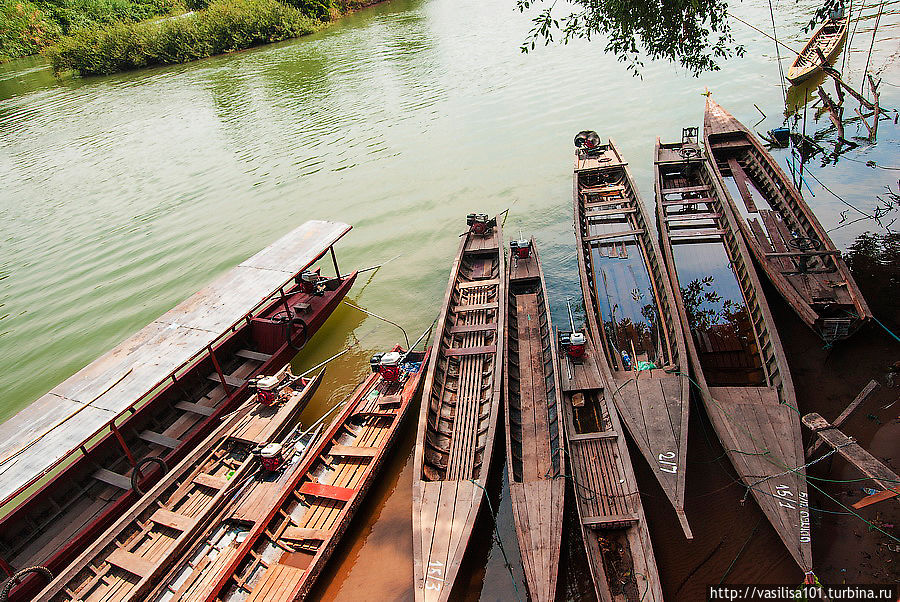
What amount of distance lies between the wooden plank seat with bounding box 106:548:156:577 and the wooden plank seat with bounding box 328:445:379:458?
3.04m

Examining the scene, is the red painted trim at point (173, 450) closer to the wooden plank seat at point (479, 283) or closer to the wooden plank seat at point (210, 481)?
the wooden plank seat at point (210, 481)

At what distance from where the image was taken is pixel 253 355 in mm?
11805

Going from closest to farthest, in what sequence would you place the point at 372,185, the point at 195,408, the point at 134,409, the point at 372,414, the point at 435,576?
the point at 435,576
the point at 372,414
the point at 195,408
the point at 134,409
the point at 372,185

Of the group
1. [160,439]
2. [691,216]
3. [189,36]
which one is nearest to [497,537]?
[160,439]

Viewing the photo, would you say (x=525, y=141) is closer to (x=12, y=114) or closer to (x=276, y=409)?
(x=276, y=409)

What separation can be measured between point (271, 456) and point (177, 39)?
49456mm

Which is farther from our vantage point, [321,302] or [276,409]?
[321,302]

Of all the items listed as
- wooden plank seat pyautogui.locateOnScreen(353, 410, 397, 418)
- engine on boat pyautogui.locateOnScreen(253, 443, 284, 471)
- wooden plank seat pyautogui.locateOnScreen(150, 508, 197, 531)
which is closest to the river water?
wooden plank seat pyautogui.locateOnScreen(353, 410, 397, 418)

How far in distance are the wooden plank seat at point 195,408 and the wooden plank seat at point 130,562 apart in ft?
9.40

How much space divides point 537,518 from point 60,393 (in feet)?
27.4

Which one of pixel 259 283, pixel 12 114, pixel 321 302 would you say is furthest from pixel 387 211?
pixel 12 114

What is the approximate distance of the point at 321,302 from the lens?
13188mm

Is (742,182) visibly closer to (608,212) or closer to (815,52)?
(608,212)

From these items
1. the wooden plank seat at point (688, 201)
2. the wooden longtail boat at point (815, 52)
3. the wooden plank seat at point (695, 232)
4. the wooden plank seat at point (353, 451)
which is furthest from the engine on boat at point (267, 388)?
the wooden longtail boat at point (815, 52)
